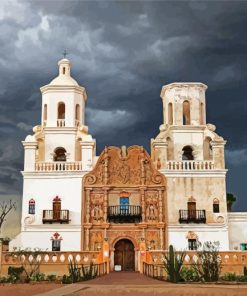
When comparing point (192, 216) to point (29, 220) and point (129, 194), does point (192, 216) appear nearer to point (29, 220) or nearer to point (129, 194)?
point (129, 194)

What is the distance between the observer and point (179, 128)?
38906 mm

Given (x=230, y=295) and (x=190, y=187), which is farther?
(x=190, y=187)

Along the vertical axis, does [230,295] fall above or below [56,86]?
below

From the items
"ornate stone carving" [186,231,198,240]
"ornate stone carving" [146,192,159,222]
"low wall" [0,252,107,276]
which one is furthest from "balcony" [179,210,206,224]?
"low wall" [0,252,107,276]

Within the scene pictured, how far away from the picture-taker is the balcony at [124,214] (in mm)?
36188

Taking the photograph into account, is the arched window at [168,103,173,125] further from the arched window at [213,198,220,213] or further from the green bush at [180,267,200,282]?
the green bush at [180,267,200,282]

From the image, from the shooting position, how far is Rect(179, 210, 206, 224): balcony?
35812mm

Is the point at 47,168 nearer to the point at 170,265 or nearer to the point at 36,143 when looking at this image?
the point at 36,143

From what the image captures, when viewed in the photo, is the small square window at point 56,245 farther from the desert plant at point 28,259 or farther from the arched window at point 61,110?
the arched window at point 61,110

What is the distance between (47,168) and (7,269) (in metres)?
9.10

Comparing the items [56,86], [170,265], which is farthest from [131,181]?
[170,265]

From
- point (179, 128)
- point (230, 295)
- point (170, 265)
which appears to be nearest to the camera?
point (230, 295)

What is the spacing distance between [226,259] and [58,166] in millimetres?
14080

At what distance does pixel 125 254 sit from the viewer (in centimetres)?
3616
